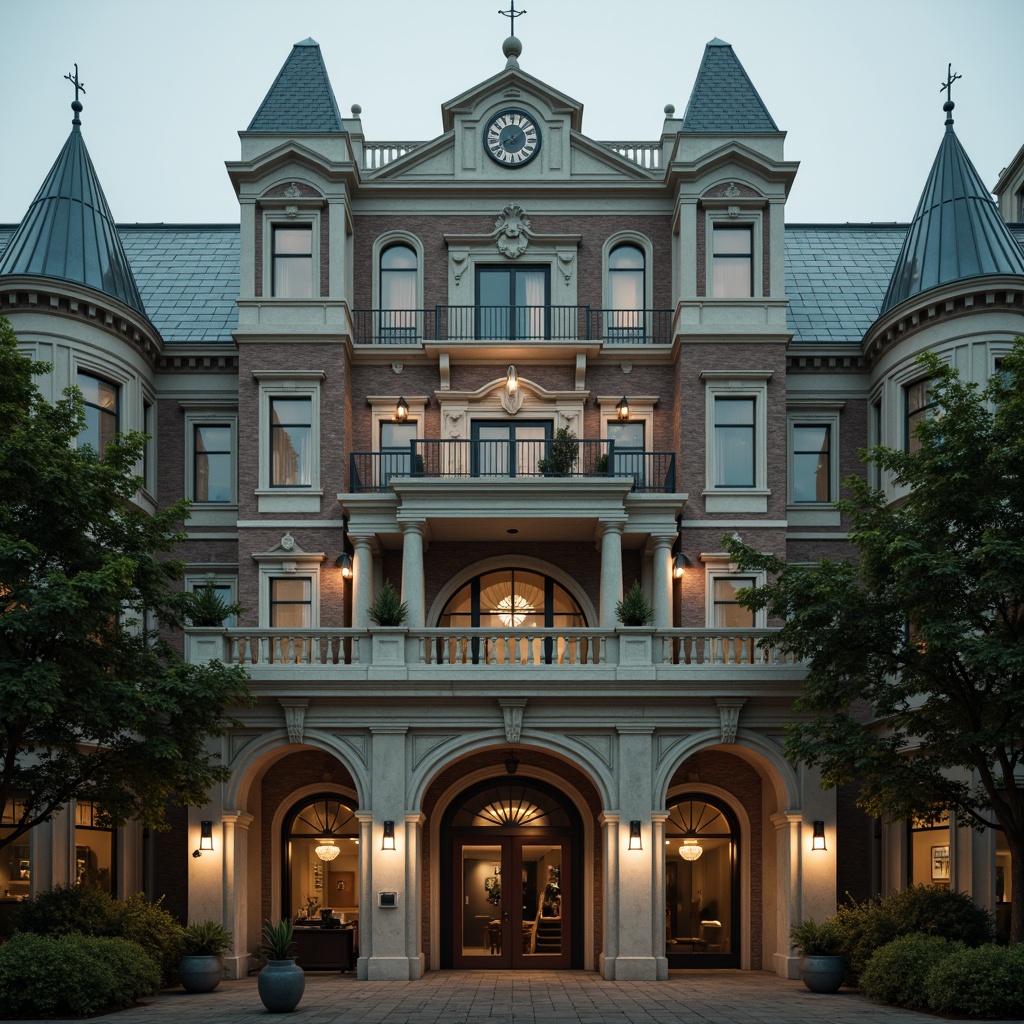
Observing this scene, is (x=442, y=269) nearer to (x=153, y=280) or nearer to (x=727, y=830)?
(x=153, y=280)

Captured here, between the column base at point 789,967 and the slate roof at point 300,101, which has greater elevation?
the slate roof at point 300,101

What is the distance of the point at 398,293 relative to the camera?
1287 inches

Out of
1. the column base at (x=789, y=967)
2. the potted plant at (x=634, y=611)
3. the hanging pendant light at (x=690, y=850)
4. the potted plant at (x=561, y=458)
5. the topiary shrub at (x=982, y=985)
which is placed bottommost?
the column base at (x=789, y=967)

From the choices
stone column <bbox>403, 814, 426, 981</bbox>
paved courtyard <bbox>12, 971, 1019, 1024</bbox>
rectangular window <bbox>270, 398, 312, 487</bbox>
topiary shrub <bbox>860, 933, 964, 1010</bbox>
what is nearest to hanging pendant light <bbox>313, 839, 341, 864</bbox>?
paved courtyard <bbox>12, 971, 1019, 1024</bbox>

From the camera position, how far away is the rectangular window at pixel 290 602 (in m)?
30.7

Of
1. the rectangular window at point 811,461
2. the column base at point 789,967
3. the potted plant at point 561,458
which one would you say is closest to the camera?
the column base at point 789,967

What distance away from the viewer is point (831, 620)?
22812 mm

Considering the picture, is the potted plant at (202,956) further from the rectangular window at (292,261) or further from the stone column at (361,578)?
the rectangular window at (292,261)

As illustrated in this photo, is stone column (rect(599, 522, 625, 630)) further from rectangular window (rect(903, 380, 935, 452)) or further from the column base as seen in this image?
the column base

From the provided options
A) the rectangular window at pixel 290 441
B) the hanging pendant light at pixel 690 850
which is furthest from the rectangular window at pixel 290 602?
the hanging pendant light at pixel 690 850

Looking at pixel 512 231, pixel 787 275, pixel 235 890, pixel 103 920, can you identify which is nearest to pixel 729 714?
pixel 235 890

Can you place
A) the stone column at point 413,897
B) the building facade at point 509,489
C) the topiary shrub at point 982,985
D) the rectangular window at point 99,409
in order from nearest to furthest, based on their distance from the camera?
the topiary shrub at point 982,985, the stone column at point 413,897, the building facade at point 509,489, the rectangular window at point 99,409

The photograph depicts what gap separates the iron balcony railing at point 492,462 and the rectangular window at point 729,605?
2.46 m

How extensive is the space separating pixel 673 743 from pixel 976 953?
313 inches
